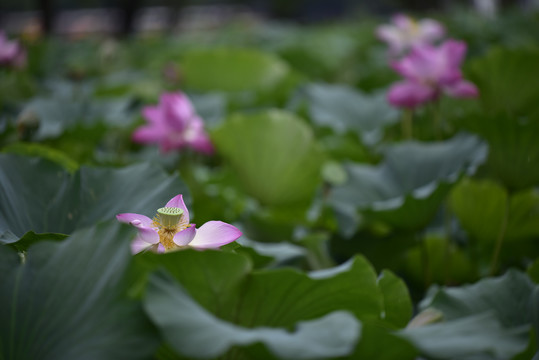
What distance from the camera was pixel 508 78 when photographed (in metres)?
1.43

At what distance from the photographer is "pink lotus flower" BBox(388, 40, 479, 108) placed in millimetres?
1180

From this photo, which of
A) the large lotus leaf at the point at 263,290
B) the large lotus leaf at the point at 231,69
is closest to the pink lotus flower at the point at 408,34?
the large lotus leaf at the point at 231,69

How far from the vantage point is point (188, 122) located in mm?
1236

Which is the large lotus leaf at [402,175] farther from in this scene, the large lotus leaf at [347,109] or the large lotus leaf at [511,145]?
the large lotus leaf at [347,109]

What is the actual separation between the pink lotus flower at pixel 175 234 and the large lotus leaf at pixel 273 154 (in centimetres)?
83

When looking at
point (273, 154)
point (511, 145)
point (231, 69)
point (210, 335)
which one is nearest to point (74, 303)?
point (210, 335)

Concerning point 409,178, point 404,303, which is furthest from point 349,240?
point 404,303

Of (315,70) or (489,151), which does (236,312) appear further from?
(315,70)

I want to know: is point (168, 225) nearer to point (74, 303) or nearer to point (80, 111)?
point (74, 303)

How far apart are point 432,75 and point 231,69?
1.20 meters

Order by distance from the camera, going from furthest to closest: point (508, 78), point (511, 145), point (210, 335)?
1. point (508, 78)
2. point (511, 145)
3. point (210, 335)

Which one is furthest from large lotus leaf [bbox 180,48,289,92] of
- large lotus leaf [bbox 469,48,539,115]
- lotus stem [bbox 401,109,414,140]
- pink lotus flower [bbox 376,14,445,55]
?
large lotus leaf [bbox 469,48,539,115]

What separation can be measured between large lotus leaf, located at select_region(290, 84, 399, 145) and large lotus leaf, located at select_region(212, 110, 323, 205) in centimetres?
40

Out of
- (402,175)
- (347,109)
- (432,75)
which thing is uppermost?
(432,75)
